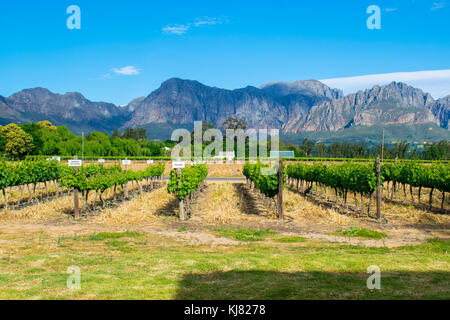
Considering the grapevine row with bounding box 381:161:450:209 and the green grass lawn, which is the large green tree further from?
the green grass lawn

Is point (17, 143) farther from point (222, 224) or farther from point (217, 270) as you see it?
point (217, 270)

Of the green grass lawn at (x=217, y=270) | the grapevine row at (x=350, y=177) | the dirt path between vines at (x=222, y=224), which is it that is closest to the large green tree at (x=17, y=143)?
the dirt path between vines at (x=222, y=224)

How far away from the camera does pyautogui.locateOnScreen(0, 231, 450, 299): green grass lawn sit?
563 centimetres

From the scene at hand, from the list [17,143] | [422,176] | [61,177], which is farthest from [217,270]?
[17,143]

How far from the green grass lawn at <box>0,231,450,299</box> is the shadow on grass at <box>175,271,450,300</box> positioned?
1 centimetres

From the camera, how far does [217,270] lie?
7.11 metres

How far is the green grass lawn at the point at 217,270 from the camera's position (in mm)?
5629

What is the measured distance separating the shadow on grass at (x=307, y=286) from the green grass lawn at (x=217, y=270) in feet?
0.05

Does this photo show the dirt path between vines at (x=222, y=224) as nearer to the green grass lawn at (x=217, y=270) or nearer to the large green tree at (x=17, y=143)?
the green grass lawn at (x=217, y=270)

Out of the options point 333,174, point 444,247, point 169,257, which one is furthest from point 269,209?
point 169,257

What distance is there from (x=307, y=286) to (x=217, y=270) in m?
1.84

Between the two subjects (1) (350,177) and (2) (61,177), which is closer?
(2) (61,177)
